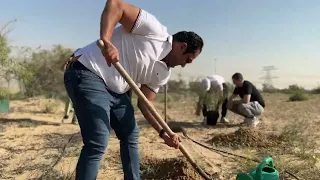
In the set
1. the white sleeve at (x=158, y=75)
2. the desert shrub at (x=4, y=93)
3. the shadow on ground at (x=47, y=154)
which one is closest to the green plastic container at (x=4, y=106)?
the desert shrub at (x=4, y=93)

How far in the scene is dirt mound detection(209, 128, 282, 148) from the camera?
→ 5594 mm

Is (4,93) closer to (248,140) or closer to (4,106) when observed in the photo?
(4,106)

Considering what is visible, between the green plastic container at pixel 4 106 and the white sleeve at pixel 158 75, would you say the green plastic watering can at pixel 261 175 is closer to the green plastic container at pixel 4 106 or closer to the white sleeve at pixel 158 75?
the white sleeve at pixel 158 75

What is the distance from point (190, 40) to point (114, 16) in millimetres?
561

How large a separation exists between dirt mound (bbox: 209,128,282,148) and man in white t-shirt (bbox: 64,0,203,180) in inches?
118

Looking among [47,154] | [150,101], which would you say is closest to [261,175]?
[150,101]

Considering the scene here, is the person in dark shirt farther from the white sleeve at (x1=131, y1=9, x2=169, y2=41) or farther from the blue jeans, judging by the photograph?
the blue jeans

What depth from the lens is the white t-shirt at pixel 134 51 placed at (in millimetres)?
2541

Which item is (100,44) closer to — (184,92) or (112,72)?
(112,72)

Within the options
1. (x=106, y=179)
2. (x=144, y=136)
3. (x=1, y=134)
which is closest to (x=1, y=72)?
(x=1, y=134)

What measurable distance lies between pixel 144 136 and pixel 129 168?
3807 millimetres

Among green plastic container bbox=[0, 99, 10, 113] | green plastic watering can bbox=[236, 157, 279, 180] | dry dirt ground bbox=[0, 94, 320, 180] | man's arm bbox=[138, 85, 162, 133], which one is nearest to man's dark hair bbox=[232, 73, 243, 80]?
dry dirt ground bbox=[0, 94, 320, 180]

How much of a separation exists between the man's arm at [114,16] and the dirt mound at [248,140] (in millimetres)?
3566

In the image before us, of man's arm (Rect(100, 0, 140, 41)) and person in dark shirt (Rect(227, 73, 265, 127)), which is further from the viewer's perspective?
person in dark shirt (Rect(227, 73, 265, 127))
